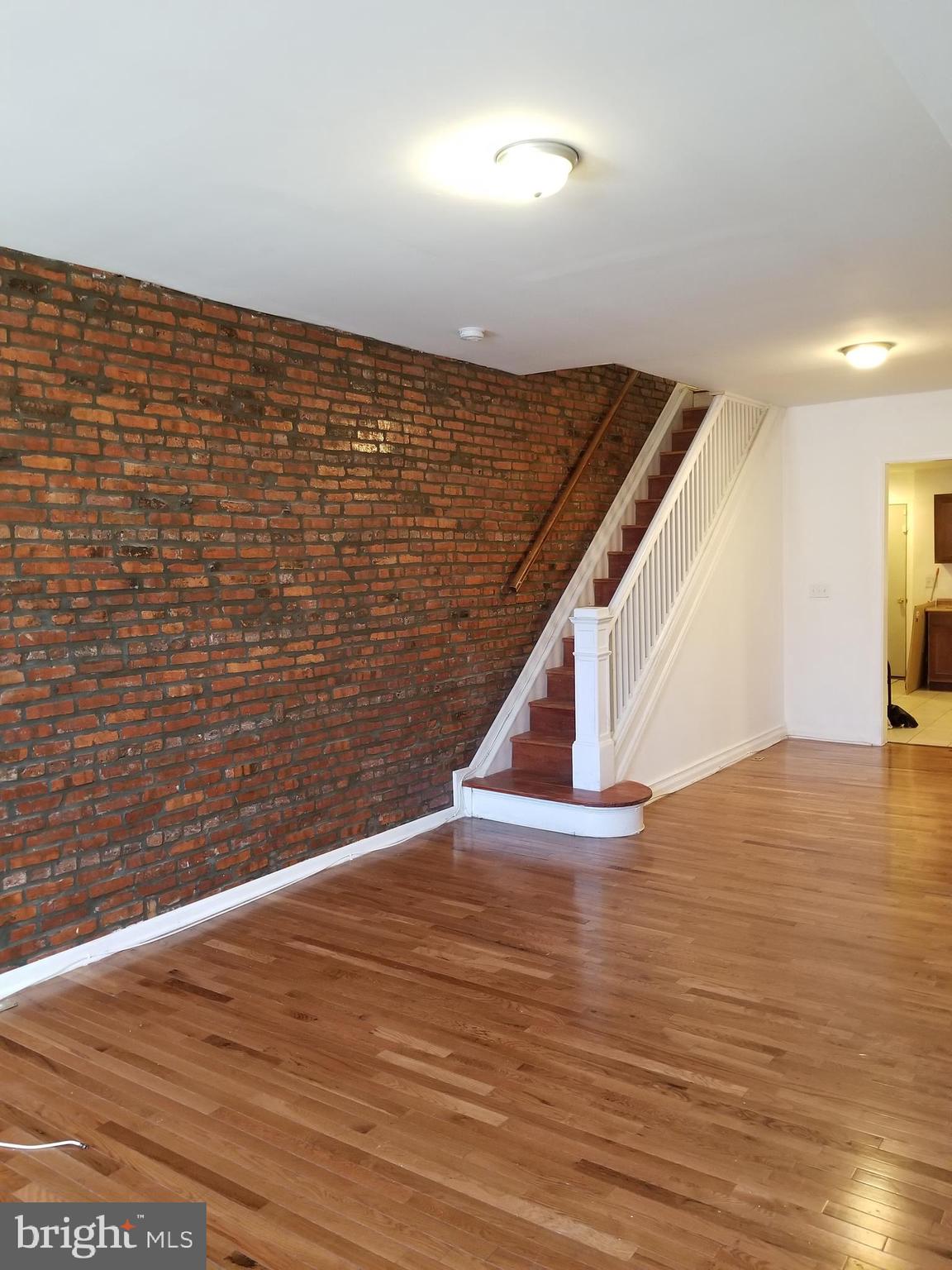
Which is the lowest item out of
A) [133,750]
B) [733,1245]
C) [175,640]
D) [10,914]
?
[733,1245]


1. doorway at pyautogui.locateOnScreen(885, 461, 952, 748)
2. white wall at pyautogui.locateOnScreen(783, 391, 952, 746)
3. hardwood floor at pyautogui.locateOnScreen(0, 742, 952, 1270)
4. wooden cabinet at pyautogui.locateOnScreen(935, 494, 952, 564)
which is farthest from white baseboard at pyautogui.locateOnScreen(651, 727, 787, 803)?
wooden cabinet at pyautogui.locateOnScreen(935, 494, 952, 564)

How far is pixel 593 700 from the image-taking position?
5.23 m

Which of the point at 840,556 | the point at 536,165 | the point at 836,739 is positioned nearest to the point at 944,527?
the point at 840,556

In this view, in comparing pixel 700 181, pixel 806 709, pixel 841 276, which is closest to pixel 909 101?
pixel 700 181

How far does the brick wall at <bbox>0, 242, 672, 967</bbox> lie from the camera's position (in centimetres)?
343

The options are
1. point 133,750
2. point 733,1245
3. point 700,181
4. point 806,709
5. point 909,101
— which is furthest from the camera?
point 806,709

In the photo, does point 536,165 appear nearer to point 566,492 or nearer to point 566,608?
point 566,492

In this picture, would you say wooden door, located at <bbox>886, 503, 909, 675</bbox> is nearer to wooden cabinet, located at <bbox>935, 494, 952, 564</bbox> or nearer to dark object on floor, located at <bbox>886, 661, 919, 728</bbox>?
wooden cabinet, located at <bbox>935, 494, 952, 564</bbox>

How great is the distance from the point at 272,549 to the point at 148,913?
1.61 m

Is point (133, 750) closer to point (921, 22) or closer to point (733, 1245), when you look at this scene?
point (733, 1245)

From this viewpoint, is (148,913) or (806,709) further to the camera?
(806,709)

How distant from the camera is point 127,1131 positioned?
251 centimetres

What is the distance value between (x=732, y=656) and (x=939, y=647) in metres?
4.44

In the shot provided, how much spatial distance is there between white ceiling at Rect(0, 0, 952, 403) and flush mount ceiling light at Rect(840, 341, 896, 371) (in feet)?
2.49
